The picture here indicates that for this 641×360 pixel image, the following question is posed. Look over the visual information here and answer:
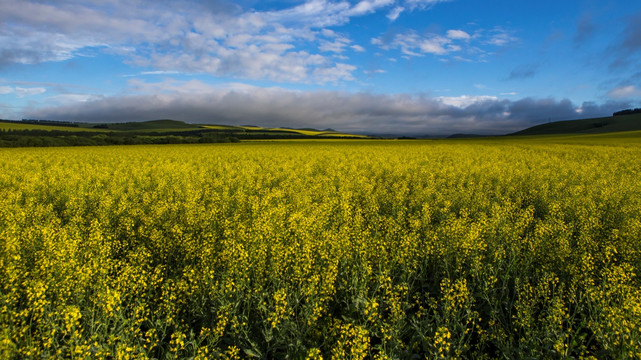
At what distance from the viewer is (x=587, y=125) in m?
152

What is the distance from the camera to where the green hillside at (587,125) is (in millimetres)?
129750

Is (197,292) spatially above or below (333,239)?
below

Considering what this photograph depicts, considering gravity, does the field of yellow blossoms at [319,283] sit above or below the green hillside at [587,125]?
below

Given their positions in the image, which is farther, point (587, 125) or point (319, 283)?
point (587, 125)

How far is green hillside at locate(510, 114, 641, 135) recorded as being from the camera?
426ft

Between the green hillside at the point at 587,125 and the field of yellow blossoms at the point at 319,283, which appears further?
the green hillside at the point at 587,125

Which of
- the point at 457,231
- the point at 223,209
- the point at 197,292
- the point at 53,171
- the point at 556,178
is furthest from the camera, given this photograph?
the point at 53,171

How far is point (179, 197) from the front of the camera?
12.8 m

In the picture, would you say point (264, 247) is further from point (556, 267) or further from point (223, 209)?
point (556, 267)

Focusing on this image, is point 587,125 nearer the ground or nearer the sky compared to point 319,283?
nearer the sky

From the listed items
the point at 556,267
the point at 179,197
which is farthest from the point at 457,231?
the point at 179,197

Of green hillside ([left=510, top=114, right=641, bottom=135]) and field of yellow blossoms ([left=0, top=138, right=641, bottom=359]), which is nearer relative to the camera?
field of yellow blossoms ([left=0, top=138, right=641, bottom=359])

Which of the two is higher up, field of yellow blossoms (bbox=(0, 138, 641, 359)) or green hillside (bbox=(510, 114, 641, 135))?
green hillside (bbox=(510, 114, 641, 135))

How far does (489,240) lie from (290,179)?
37.3 feet
